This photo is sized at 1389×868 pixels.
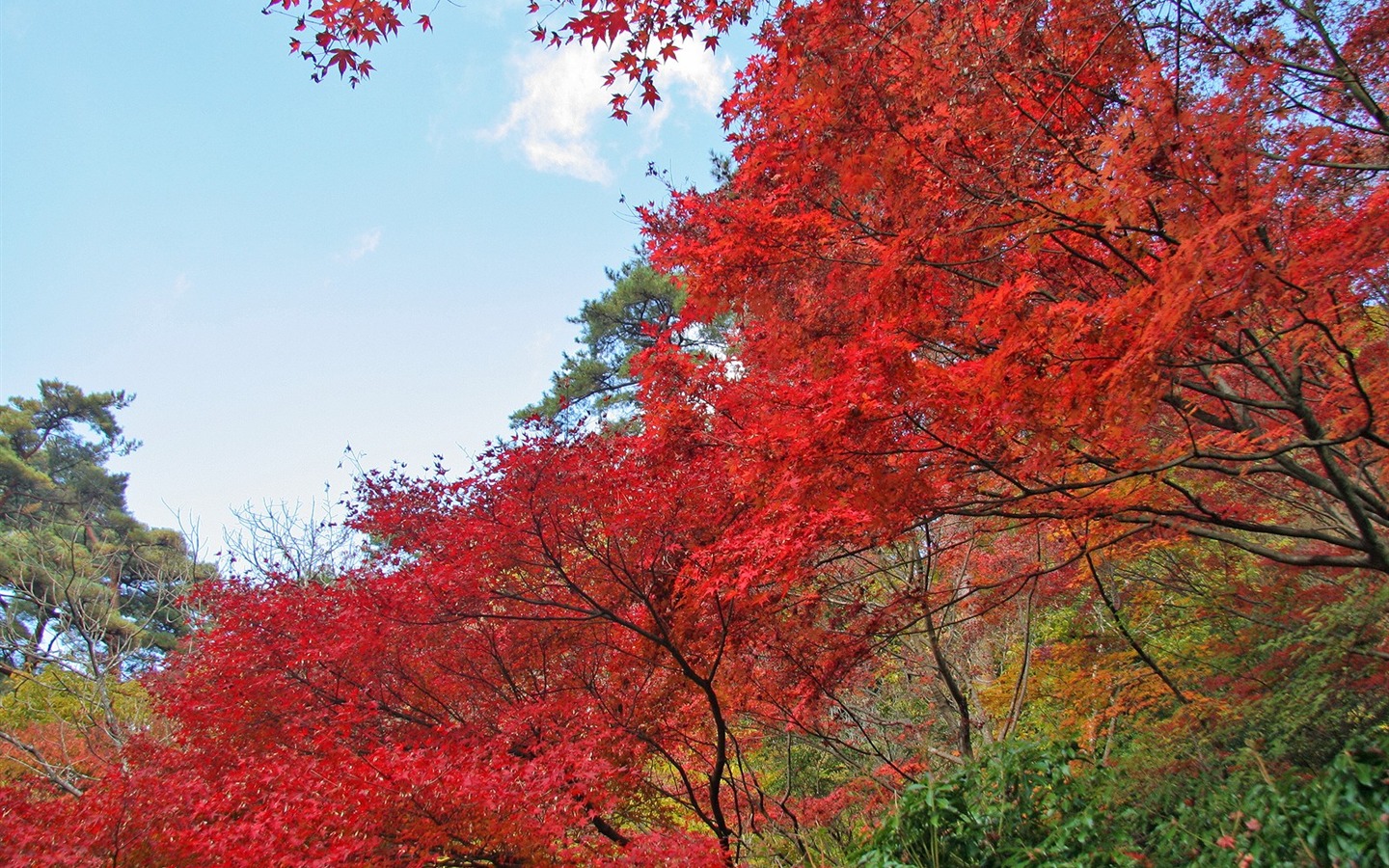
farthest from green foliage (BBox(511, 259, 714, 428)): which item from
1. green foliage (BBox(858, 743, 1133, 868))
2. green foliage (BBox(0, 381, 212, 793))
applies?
green foliage (BBox(858, 743, 1133, 868))

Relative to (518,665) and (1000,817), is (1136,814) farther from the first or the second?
(518,665)

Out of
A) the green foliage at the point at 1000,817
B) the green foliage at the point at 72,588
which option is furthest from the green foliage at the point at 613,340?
the green foliage at the point at 1000,817

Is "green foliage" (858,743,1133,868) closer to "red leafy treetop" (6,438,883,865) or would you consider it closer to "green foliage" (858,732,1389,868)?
"green foliage" (858,732,1389,868)

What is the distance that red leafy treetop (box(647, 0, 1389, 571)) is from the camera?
269 centimetres

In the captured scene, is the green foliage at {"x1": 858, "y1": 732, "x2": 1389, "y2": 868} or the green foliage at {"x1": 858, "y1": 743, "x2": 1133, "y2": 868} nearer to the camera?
the green foliage at {"x1": 858, "y1": 732, "x2": 1389, "y2": 868}

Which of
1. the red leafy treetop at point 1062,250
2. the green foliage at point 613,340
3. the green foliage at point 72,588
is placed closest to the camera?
the red leafy treetop at point 1062,250

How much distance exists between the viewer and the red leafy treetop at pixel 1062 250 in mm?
2689

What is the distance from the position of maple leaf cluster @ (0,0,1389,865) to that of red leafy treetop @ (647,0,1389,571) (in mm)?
23

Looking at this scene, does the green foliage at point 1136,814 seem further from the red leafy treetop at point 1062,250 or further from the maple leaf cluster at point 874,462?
the red leafy treetop at point 1062,250

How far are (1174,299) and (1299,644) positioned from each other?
376 cm

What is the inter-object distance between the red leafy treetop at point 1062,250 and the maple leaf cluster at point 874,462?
0.07 feet

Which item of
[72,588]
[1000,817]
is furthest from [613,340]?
[1000,817]

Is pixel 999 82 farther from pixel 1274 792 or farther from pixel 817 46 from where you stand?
pixel 1274 792

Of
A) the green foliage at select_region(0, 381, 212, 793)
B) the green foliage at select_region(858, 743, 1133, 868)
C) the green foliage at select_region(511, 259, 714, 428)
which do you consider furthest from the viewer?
the green foliage at select_region(511, 259, 714, 428)
